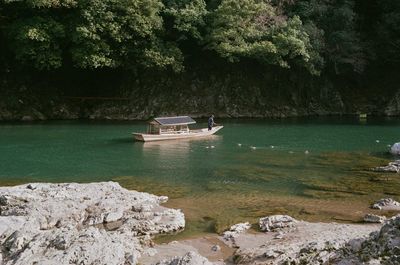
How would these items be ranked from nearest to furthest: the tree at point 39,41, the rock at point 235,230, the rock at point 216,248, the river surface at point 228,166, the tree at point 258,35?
the rock at point 216,248 < the rock at point 235,230 < the river surface at point 228,166 < the tree at point 39,41 < the tree at point 258,35

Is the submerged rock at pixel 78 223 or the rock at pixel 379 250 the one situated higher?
the rock at pixel 379 250

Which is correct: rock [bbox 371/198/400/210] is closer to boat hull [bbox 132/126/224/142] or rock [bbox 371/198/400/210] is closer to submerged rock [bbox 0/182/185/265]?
submerged rock [bbox 0/182/185/265]

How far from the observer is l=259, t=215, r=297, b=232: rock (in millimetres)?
16781

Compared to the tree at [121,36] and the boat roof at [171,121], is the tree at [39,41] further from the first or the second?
the boat roof at [171,121]

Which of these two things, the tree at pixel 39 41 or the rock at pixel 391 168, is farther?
the tree at pixel 39 41

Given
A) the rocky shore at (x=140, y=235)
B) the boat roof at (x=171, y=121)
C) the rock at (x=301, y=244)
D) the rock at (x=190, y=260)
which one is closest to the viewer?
the rocky shore at (x=140, y=235)

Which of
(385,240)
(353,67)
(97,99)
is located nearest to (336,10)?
(353,67)

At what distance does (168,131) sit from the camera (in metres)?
40.4

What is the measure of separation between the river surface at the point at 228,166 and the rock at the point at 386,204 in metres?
0.47

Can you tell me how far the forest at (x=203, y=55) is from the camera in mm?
50938

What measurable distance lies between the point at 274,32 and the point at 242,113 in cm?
964

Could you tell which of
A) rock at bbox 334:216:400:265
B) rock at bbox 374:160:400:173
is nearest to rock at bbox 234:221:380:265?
rock at bbox 334:216:400:265

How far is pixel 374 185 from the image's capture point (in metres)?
24.2

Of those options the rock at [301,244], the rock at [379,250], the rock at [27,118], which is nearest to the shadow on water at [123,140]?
the rock at [27,118]
